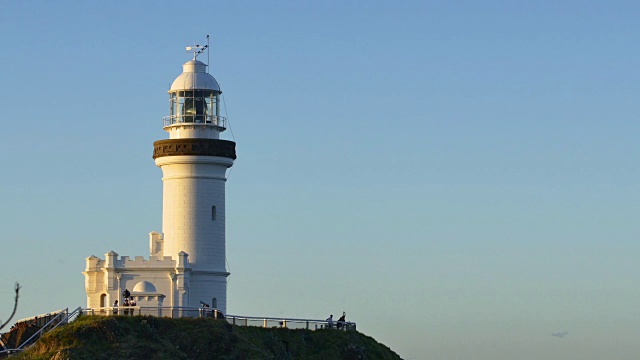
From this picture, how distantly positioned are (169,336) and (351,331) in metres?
12.5

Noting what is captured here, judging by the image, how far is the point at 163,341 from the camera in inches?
2119

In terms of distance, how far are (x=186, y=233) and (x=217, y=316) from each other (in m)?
8.86

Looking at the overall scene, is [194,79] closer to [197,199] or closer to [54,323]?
[197,199]

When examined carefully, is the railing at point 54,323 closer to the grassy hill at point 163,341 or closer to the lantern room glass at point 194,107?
the grassy hill at point 163,341

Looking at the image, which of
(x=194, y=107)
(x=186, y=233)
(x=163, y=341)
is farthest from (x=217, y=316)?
(x=194, y=107)

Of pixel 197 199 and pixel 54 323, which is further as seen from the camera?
pixel 197 199

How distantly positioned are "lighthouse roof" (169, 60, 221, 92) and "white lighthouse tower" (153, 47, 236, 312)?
143cm

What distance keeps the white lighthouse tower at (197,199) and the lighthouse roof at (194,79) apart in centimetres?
143

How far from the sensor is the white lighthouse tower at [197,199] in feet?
215

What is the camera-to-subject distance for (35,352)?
169ft

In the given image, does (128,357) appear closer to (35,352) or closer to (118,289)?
(35,352)

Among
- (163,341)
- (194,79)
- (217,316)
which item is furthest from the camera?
(194,79)

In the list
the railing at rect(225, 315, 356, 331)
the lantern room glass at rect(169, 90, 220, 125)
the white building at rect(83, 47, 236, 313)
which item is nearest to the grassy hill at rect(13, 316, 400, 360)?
the railing at rect(225, 315, 356, 331)

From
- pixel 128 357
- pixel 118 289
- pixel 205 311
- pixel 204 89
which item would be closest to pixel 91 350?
pixel 128 357
